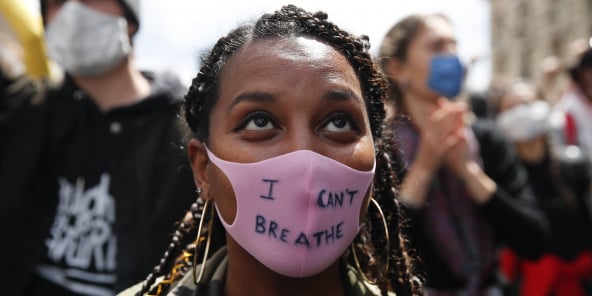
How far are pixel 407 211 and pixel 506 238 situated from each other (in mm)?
587

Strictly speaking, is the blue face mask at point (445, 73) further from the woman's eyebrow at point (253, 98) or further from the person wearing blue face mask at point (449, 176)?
the woman's eyebrow at point (253, 98)

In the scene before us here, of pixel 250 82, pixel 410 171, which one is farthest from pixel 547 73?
pixel 250 82

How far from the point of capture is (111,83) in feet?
9.37

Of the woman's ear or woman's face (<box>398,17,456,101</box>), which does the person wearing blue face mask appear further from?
the woman's ear

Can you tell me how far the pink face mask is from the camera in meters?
1.51

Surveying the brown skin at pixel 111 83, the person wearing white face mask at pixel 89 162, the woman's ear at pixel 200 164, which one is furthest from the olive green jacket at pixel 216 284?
the brown skin at pixel 111 83

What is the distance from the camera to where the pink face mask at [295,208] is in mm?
1513

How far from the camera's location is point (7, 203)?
2.66 m

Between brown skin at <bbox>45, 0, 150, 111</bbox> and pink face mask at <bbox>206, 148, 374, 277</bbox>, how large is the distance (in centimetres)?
141

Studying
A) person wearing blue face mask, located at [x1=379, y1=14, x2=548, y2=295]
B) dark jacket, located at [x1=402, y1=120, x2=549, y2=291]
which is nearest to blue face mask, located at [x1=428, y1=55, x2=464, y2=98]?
person wearing blue face mask, located at [x1=379, y1=14, x2=548, y2=295]

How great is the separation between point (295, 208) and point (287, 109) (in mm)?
242

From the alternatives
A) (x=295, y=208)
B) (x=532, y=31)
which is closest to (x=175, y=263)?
(x=295, y=208)

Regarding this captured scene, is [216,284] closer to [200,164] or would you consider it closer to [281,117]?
[200,164]

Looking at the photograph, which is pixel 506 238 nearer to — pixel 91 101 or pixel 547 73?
pixel 91 101
